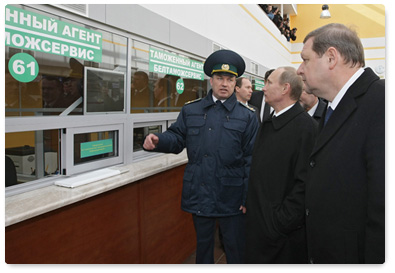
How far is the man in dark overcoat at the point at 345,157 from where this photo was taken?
1.10 metres

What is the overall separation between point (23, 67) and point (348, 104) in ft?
5.54

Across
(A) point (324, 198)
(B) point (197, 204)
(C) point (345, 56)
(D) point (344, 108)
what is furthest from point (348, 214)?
(B) point (197, 204)

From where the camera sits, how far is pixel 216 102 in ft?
7.20

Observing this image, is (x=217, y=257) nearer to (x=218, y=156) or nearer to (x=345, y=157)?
(x=218, y=156)

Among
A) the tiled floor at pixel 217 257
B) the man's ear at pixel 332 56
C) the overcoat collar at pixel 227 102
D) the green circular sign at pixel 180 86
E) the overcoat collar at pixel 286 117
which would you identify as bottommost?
the tiled floor at pixel 217 257

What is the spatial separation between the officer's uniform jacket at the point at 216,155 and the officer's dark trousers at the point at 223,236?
0.29 ft

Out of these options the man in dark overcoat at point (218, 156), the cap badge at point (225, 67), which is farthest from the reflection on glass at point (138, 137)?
the cap badge at point (225, 67)

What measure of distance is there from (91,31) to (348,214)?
194 cm

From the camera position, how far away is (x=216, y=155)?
6.86ft

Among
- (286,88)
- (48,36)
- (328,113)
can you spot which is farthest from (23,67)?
(328,113)

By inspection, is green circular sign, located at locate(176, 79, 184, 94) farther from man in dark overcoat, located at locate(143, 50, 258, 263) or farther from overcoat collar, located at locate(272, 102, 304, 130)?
overcoat collar, located at locate(272, 102, 304, 130)

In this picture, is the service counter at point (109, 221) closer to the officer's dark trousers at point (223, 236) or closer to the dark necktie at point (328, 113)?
the officer's dark trousers at point (223, 236)

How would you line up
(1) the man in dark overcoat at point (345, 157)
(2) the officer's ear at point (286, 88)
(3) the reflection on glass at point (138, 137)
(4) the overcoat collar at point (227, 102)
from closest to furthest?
(1) the man in dark overcoat at point (345, 157)
(2) the officer's ear at point (286, 88)
(4) the overcoat collar at point (227, 102)
(3) the reflection on glass at point (138, 137)

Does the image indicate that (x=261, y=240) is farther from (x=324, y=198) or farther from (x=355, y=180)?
(x=355, y=180)
